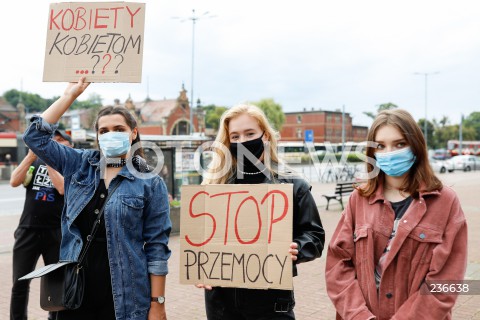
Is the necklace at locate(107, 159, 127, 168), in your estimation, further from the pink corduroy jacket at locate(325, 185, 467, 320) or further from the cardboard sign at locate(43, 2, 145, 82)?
the pink corduroy jacket at locate(325, 185, 467, 320)

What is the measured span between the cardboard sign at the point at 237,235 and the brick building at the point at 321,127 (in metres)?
95.6

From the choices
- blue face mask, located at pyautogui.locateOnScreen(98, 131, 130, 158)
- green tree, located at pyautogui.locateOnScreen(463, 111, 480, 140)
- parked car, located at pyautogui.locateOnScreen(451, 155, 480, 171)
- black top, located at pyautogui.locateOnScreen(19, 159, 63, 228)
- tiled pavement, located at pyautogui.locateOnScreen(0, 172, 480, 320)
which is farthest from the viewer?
green tree, located at pyautogui.locateOnScreen(463, 111, 480, 140)

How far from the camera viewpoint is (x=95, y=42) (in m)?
2.93

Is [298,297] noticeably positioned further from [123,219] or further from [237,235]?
[123,219]

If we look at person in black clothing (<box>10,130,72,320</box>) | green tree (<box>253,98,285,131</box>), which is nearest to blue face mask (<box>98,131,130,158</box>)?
person in black clothing (<box>10,130,72,320</box>)

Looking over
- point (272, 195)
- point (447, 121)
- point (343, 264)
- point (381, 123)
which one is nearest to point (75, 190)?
point (272, 195)

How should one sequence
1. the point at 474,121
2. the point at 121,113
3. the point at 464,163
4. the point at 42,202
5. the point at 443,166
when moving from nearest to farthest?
the point at 121,113 → the point at 42,202 → the point at 443,166 → the point at 464,163 → the point at 474,121

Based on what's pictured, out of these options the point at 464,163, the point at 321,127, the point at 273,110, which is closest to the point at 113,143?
the point at 464,163

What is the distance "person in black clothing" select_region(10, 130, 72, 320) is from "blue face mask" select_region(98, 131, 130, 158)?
1677 millimetres

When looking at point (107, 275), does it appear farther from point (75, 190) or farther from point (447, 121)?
point (447, 121)

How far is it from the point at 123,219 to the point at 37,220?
7.10 ft

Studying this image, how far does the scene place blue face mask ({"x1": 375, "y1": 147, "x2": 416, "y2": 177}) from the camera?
250 cm

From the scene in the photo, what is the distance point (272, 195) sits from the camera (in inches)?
101

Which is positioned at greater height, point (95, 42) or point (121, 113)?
point (95, 42)
